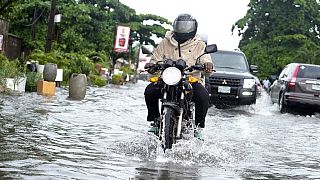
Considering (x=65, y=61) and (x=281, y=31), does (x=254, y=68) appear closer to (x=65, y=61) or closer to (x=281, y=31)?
(x=65, y=61)

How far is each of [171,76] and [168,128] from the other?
1.85 feet

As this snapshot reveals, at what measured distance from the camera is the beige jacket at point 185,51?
7.21m

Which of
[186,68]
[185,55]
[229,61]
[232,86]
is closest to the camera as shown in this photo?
[186,68]

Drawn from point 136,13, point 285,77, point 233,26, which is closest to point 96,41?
point 136,13

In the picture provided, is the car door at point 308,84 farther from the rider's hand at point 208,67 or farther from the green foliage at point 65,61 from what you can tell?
the rider's hand at point 208,67

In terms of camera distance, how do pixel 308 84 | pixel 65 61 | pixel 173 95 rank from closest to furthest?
pixel 173 95 → pixel 308 84 → pixel 65 61

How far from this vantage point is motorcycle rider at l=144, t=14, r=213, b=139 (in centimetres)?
697

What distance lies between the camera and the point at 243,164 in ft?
Result: 21.6

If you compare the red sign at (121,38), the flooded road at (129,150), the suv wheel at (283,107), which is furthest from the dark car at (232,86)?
the red sign at (121,38)

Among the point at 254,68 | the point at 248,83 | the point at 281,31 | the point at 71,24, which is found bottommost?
the point at 248,83

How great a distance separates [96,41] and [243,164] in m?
40.5

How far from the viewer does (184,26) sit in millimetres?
7082

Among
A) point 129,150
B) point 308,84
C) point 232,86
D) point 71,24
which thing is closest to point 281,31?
point 71,24

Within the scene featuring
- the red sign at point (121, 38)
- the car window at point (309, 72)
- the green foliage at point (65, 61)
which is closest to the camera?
the car window at point (309, 72)
